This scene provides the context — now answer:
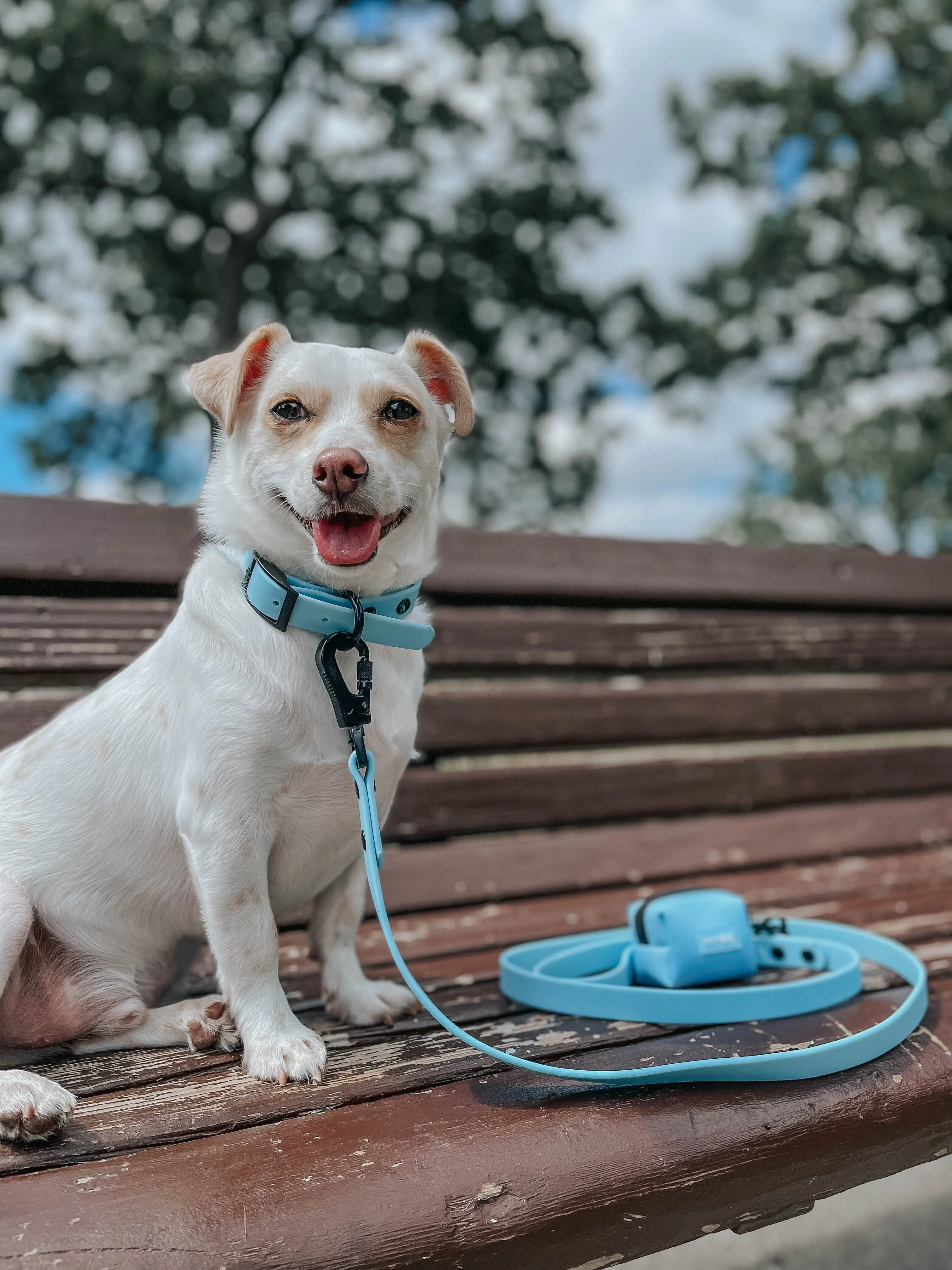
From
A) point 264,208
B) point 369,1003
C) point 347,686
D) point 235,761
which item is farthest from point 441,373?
point 264,208

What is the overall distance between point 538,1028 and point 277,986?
384mm

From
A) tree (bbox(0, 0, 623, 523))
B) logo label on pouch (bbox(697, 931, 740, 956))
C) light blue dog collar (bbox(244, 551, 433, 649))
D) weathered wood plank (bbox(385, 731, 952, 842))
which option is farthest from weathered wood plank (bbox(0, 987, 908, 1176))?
tree (bbox(0, 0, 623, 523))

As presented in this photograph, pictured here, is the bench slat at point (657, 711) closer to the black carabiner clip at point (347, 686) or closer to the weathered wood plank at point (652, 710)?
the weathered wood plank at point (652, 710)

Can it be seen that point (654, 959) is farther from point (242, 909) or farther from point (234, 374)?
point (234, 374)

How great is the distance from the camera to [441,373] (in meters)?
1.59

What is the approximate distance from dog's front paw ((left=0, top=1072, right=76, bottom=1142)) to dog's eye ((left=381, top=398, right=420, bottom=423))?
36.8 inches

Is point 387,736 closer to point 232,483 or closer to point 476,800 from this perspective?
point 232,483

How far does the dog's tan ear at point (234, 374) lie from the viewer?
140 centimetres

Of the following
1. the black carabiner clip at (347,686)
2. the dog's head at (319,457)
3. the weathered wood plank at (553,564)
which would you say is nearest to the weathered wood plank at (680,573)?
the weathered wood plank at (553,564)

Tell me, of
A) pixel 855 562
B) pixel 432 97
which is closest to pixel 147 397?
pixel 432 97

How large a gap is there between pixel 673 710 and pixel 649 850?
38cm

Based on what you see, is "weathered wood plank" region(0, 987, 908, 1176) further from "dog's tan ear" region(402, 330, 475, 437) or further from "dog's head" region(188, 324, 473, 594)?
"dog's tan ear" region(402, 330, 475, 437)

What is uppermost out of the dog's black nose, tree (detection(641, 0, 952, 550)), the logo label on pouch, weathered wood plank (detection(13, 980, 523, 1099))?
tree (detection(641, 0, 952, 550))

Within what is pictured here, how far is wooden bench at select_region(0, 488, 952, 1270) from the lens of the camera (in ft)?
3.42
